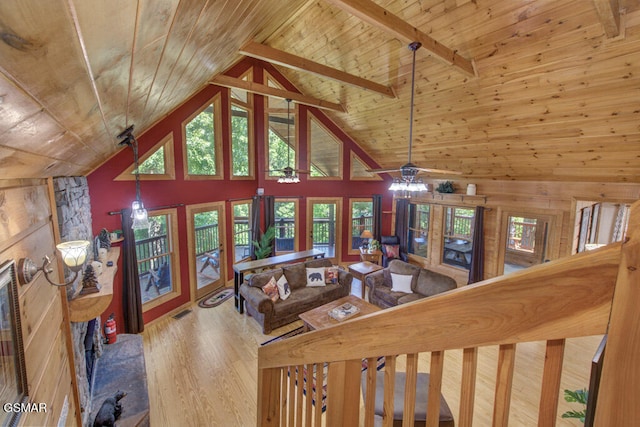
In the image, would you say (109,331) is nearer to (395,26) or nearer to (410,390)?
(410,390)

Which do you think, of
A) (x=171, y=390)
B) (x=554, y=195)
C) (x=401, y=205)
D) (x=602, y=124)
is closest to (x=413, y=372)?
(x=171, y=390)

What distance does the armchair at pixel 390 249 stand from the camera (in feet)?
25.2

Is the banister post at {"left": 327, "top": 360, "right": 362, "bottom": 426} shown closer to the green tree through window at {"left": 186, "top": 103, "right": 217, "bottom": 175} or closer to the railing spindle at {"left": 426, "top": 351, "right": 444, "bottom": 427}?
the railing spindle at {"left": 426, "top": 351, "right": 444, "bottom": 427}

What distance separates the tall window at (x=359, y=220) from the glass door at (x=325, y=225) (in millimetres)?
381

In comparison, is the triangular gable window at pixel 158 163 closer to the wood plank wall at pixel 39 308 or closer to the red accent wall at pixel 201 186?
the red accent wall at pixel 201 186

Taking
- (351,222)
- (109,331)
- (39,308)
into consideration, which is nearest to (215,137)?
(109,331)

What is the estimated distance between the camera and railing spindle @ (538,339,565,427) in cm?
58

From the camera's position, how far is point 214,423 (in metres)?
3.09

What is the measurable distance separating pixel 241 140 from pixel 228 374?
4.65m

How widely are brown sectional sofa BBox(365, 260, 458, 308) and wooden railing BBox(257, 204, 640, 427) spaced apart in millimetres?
4186

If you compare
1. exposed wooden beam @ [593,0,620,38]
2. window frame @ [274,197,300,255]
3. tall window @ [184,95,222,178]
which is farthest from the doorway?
exposed wooden beam @ [593,0,620,38]

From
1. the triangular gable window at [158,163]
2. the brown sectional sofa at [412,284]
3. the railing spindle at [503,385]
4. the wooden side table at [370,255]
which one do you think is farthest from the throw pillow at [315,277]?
the railing spindle at [503,385]

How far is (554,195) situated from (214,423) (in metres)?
6.24

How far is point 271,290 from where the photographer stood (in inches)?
195
